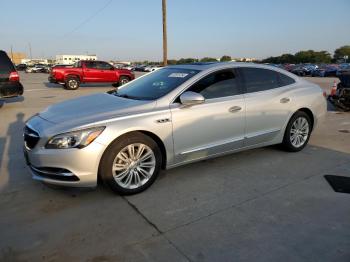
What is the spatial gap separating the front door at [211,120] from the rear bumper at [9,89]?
788 centimetres

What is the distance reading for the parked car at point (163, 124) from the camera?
11.2 ft

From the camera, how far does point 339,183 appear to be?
409 cm

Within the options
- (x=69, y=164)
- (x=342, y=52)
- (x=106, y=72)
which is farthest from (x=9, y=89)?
(x=342, y=52)

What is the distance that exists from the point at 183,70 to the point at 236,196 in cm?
194

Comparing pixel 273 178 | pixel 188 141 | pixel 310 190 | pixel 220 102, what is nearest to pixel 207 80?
pixel 220 102

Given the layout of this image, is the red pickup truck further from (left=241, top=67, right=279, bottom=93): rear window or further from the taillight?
(left=241, top=67, right=279, bottom=93): rear window

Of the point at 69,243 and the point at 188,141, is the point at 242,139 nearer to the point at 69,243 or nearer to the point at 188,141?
the point at 188,141

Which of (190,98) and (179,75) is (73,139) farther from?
(179,75)

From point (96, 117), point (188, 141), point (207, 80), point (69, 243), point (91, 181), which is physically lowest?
point (69, 243)

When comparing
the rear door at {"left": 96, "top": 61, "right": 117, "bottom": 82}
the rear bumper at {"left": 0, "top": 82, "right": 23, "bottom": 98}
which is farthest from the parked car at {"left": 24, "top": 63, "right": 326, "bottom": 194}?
the rear door at {"left": 96, "top": 61, "right": 117, "bottom": 82}

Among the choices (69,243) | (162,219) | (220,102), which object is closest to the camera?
(69,243)

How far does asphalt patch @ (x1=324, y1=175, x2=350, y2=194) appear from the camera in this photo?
3906 millimetres

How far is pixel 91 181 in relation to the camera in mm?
3461

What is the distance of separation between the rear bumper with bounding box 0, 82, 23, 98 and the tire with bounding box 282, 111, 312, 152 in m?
8.42
